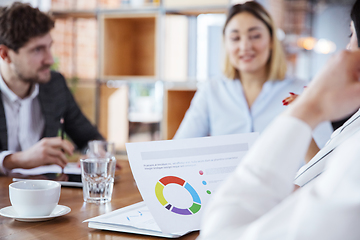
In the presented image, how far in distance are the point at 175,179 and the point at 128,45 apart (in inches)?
84.3

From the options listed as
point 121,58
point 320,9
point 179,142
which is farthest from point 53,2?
point 320,9

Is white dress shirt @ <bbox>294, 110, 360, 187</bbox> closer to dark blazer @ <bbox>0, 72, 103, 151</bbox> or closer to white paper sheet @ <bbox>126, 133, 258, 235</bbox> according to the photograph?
white paper sheet @ <bbox>126, 133, 258, 235</bbox>

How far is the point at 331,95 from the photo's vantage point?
0.51m

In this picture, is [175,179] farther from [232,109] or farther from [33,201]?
[232,109]

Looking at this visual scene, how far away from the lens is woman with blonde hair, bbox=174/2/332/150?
1950 mm

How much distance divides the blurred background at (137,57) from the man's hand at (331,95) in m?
1.78

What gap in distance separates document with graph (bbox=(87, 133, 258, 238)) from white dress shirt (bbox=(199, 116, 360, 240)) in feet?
0.85

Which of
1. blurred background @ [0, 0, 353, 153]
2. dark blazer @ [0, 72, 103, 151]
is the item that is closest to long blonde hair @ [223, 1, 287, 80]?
blurred background @ [0, 0, 353, 153]

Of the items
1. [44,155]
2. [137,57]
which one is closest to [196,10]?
[137,57]

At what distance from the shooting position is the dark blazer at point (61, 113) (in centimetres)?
194

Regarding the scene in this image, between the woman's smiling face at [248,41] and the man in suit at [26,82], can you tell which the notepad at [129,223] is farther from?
the woman's smiling face at [248,41]

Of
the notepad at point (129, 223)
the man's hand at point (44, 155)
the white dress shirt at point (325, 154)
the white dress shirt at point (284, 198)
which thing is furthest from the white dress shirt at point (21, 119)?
the white dress shirt at point (284, 198)

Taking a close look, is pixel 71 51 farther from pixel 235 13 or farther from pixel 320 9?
pixel 320 9

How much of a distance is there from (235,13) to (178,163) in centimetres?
143
